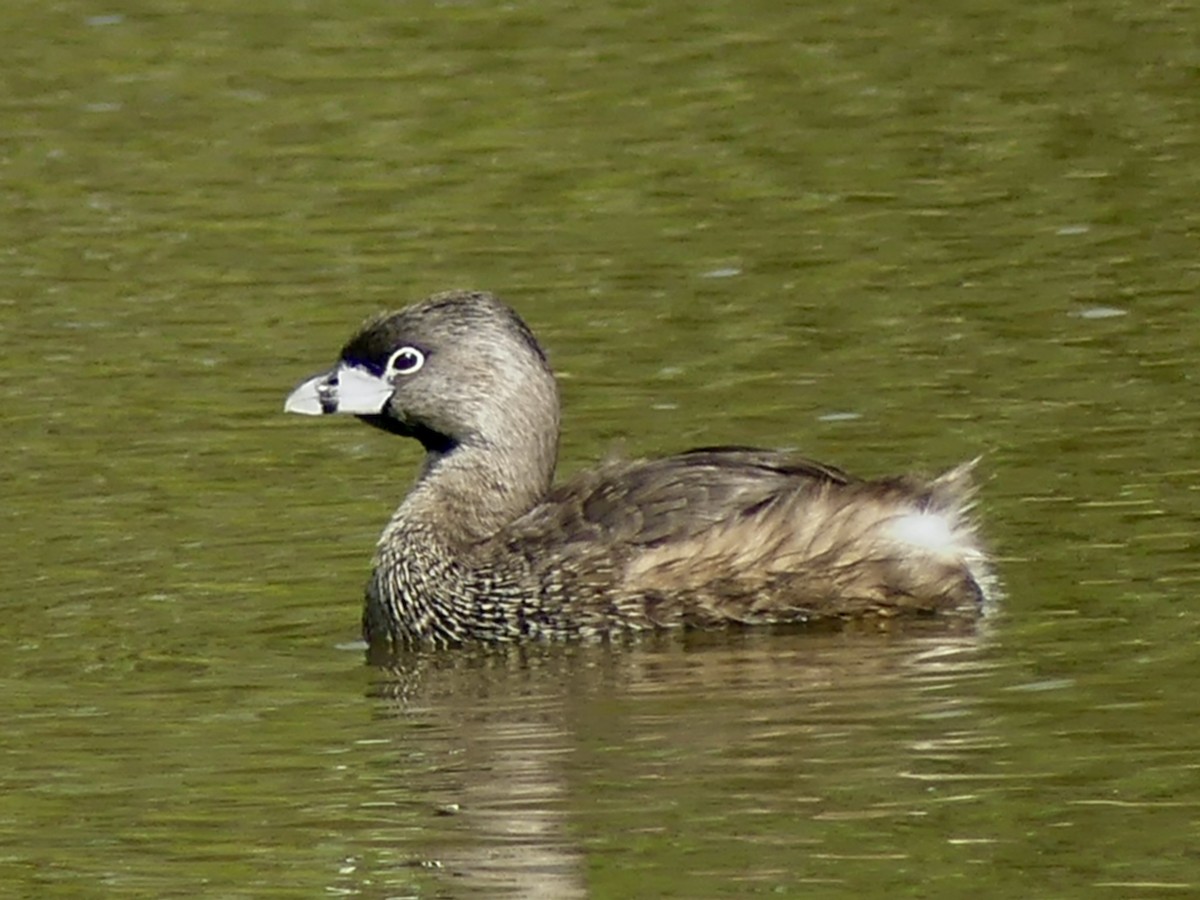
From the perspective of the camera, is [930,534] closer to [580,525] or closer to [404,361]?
[580,525]

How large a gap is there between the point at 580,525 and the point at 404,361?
3.12 ft

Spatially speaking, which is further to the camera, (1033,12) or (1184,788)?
(1033,12)

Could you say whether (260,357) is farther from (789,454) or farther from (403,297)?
(789,454)

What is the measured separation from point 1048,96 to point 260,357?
17.9 ft

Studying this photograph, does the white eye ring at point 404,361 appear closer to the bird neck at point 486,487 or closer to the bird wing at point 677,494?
the bird neck at point 486,487

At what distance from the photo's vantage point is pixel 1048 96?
17922mm

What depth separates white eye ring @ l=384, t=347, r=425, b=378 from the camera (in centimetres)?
1146

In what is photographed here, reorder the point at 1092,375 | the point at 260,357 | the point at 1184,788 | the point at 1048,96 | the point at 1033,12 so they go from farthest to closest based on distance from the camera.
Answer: the point at 1033,12, the point at 1048,96, the point at 260,357, the point at 1092,375, the point at 1184,788

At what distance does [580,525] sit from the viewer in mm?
10953

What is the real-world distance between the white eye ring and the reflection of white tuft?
5.76ft

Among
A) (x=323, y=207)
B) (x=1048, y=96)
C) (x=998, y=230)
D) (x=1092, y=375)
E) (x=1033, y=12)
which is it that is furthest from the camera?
(x=1033, y=12)

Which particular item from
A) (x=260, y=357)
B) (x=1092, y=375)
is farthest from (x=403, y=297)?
(x=1092, y=375)

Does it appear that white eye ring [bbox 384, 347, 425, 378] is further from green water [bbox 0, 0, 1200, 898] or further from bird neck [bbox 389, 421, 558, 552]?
green water [bbox 0, 0, 1200, 898]

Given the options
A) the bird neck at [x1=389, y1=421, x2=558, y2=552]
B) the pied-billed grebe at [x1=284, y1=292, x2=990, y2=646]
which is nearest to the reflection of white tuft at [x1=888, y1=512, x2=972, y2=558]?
→ the pied-billed grebe at [x1=284, y1=292, x2=990, y2=646]
